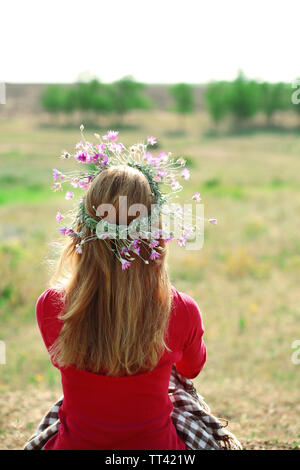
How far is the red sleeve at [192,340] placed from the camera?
1.94 metres

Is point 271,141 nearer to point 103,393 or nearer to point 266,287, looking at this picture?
point 266,287

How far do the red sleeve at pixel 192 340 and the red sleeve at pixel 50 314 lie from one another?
518 mm

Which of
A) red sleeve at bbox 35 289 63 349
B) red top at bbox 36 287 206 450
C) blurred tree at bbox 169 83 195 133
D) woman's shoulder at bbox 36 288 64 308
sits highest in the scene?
blurred tree at bbox 169 83 195 133

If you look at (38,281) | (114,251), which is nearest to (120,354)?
(114,251)

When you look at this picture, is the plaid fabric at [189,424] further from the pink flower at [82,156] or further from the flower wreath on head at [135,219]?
the pink flower at [82,156]

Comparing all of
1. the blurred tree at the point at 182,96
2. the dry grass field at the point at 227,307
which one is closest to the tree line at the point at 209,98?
the blurred tree at the point at 182,96

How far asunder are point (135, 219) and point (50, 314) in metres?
0.55

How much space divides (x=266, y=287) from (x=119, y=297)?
620 cm

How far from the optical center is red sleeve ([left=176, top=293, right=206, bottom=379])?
194cm

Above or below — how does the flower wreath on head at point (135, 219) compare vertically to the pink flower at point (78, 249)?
above

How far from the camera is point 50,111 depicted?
55719 mm

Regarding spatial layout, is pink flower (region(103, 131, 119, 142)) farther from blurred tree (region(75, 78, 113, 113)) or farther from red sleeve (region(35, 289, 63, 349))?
blurred tree (region(75, 78, 113, 113))

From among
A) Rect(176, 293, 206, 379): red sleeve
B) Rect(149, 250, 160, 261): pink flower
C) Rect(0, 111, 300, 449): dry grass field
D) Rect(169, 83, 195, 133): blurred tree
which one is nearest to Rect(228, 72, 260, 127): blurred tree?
Rect(169, 83, 195, 133): blurred tree

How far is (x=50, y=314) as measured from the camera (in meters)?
1.93
